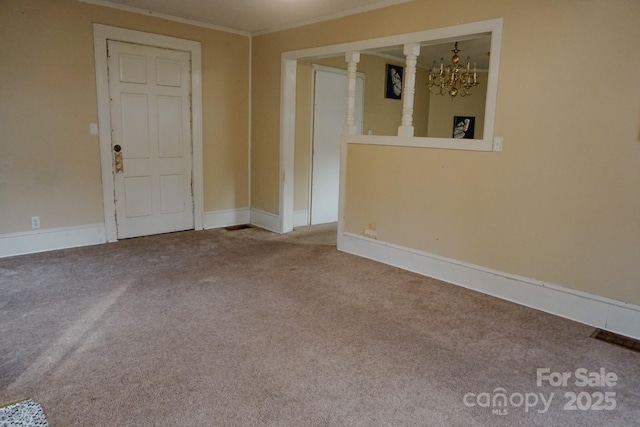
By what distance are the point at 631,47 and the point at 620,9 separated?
257 millimetres

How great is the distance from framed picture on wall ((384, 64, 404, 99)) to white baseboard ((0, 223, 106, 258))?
444 centimetres

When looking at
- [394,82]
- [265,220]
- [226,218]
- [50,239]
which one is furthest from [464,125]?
[50,239]

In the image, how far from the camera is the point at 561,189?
3057 mm

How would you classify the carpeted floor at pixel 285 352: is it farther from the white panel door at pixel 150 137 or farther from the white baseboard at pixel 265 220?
the white baseboard at pixel 265 220

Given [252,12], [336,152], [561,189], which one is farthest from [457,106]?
[561,189]

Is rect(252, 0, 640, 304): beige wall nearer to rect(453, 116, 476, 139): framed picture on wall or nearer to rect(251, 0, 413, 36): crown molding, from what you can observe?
rect(251, 0, 413, 36): crown molding

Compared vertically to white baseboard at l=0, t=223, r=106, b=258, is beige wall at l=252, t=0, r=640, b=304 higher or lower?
higher

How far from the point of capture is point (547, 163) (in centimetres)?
310

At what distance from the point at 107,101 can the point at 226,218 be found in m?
2.00

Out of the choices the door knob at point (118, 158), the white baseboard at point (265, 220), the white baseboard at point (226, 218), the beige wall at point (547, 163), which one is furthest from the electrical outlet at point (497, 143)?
the door knob at point (118, 158)

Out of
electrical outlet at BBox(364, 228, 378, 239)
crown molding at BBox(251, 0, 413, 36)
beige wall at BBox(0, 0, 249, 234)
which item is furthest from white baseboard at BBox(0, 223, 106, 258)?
crown molding at BBox(251, 0, 413, 36)

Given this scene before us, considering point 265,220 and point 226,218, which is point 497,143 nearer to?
point 265,220

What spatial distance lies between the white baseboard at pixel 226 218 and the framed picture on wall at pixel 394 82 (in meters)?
2.83

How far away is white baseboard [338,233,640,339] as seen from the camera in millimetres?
2893
